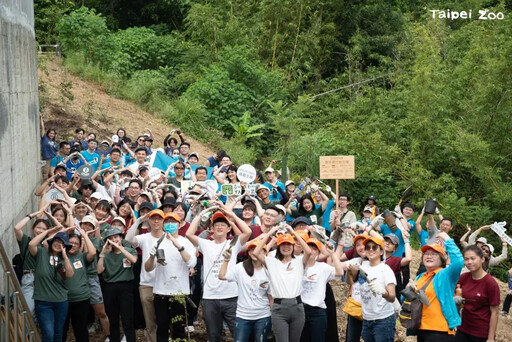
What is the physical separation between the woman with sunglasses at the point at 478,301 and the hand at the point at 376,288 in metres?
0.92

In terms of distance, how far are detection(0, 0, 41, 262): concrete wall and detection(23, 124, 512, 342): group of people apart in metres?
0.78

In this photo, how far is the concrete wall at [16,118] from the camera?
1005cm

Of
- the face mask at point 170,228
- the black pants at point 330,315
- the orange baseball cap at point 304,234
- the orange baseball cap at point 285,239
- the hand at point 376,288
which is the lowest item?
the black pants at point 330,315

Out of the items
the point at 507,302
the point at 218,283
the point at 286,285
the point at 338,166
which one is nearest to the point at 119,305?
the point at 218,283

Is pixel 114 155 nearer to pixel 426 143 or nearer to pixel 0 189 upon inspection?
pixel 0 189

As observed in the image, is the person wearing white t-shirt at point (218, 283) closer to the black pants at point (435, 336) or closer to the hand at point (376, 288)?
the hand at point (376, 288)

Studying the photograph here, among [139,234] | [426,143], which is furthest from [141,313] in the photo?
[426,143]

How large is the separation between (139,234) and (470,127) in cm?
1397

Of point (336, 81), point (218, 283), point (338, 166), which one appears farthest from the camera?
point (336, 81)

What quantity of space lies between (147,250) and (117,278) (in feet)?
1.73

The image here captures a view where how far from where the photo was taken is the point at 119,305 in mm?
9547

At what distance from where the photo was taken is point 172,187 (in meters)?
12.0

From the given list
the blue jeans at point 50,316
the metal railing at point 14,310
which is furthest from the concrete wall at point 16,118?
the metal railing at point 14,310

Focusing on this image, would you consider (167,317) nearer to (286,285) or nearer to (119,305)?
(119,305)
